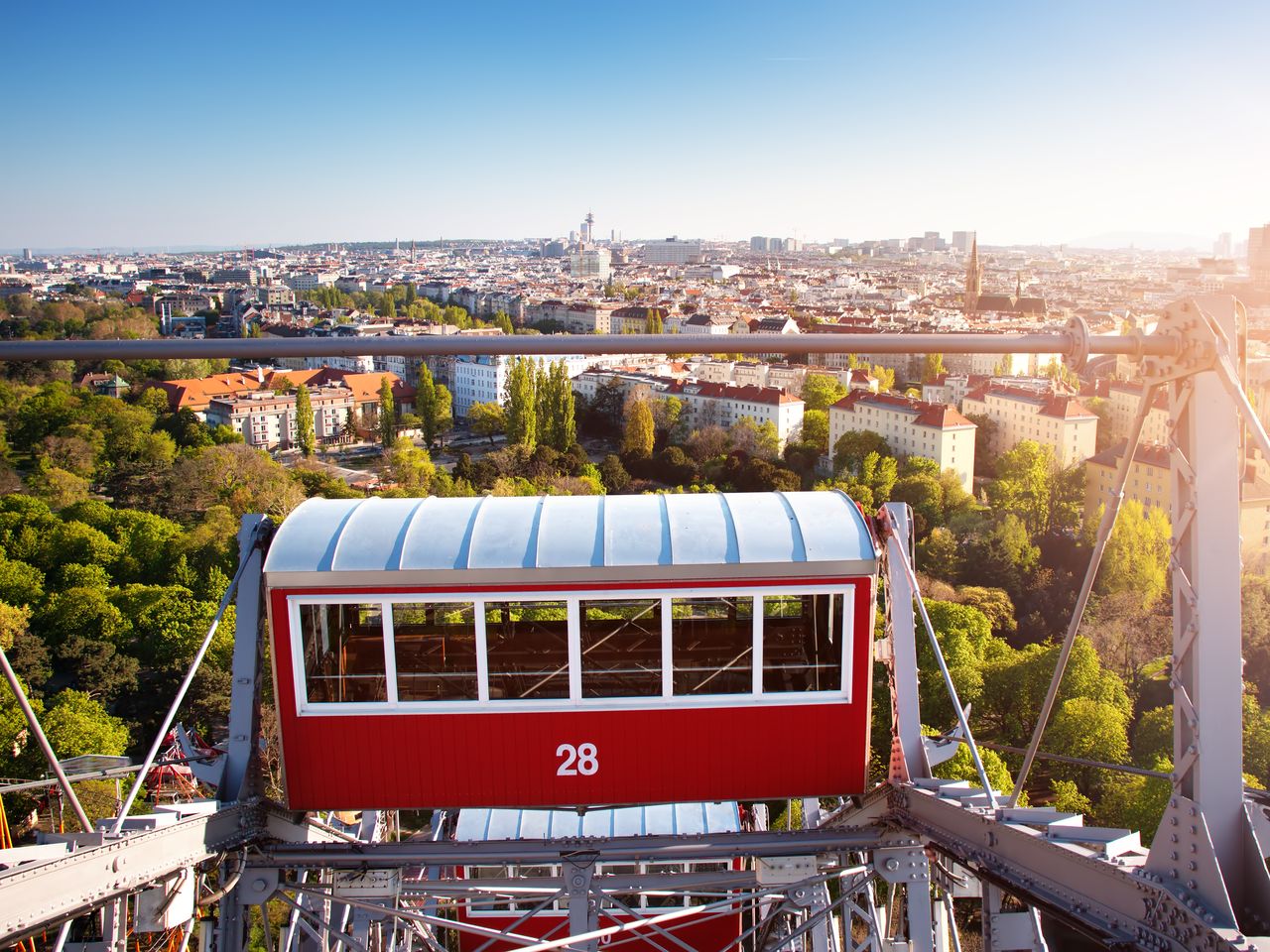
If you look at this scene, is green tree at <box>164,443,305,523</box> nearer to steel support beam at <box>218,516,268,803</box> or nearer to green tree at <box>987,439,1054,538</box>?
green tree at <box>987,439,1054,538</box>

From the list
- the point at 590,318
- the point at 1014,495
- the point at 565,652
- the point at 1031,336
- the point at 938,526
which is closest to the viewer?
the point at 1031,336

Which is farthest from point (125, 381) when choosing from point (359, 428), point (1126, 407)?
point (1126, 407)

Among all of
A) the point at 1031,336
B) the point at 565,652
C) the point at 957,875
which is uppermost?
the point at 1031,336

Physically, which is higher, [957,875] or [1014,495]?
[957,875]

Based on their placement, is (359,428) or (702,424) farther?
(359,428)

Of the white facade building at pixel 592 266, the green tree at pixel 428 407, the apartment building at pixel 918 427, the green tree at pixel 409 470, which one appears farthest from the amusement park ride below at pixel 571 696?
the white facade building at pixel 592 266

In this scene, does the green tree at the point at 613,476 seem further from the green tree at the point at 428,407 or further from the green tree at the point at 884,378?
the green tree at the point at 884,378

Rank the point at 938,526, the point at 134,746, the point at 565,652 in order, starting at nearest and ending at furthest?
1. the point at 565,652
2. the point at 134,746
3. the point at 938,526

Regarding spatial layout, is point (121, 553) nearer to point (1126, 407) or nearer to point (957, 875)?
point (957, 875)

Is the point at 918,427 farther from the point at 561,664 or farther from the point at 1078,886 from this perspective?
the point at 1078,886
